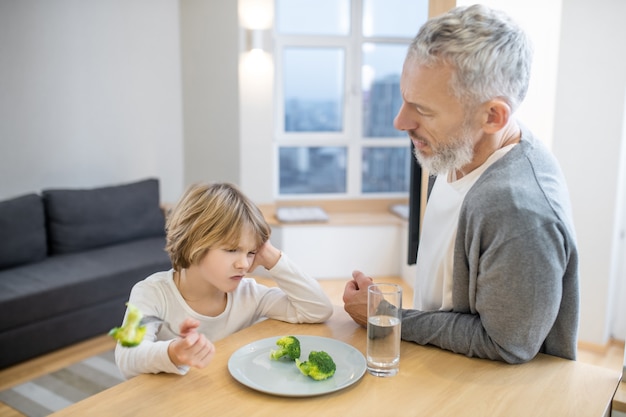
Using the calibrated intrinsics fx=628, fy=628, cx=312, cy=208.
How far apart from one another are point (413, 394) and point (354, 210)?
4.21 meters

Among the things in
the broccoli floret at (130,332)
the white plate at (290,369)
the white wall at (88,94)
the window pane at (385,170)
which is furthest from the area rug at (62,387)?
the window pane at (385,170)

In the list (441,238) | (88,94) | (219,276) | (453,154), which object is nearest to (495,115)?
(453,154)

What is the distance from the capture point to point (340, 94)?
5230mm

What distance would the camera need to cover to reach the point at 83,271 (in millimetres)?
3658

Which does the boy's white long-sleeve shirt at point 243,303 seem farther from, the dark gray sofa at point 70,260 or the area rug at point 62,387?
the dark gray sofa at point 70,260

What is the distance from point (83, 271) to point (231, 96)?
1872 millimetres

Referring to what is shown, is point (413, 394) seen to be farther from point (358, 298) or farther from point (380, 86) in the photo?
point (380, 86)

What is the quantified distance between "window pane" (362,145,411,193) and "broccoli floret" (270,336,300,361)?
4148 millimetres

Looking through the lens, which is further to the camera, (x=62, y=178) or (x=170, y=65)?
(x=170, y=65)

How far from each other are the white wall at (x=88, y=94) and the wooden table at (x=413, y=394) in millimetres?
3397

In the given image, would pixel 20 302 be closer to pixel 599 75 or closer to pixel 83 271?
pixel 83 271

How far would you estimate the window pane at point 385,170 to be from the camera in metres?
5.39

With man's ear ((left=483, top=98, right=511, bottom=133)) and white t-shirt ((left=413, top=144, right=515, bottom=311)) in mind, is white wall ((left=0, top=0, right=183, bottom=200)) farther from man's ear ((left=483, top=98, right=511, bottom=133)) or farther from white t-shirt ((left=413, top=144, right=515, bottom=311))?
man's ear ((left=483, top=98, right=511, bottom=133))

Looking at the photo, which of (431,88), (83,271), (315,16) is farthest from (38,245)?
(431,88)
